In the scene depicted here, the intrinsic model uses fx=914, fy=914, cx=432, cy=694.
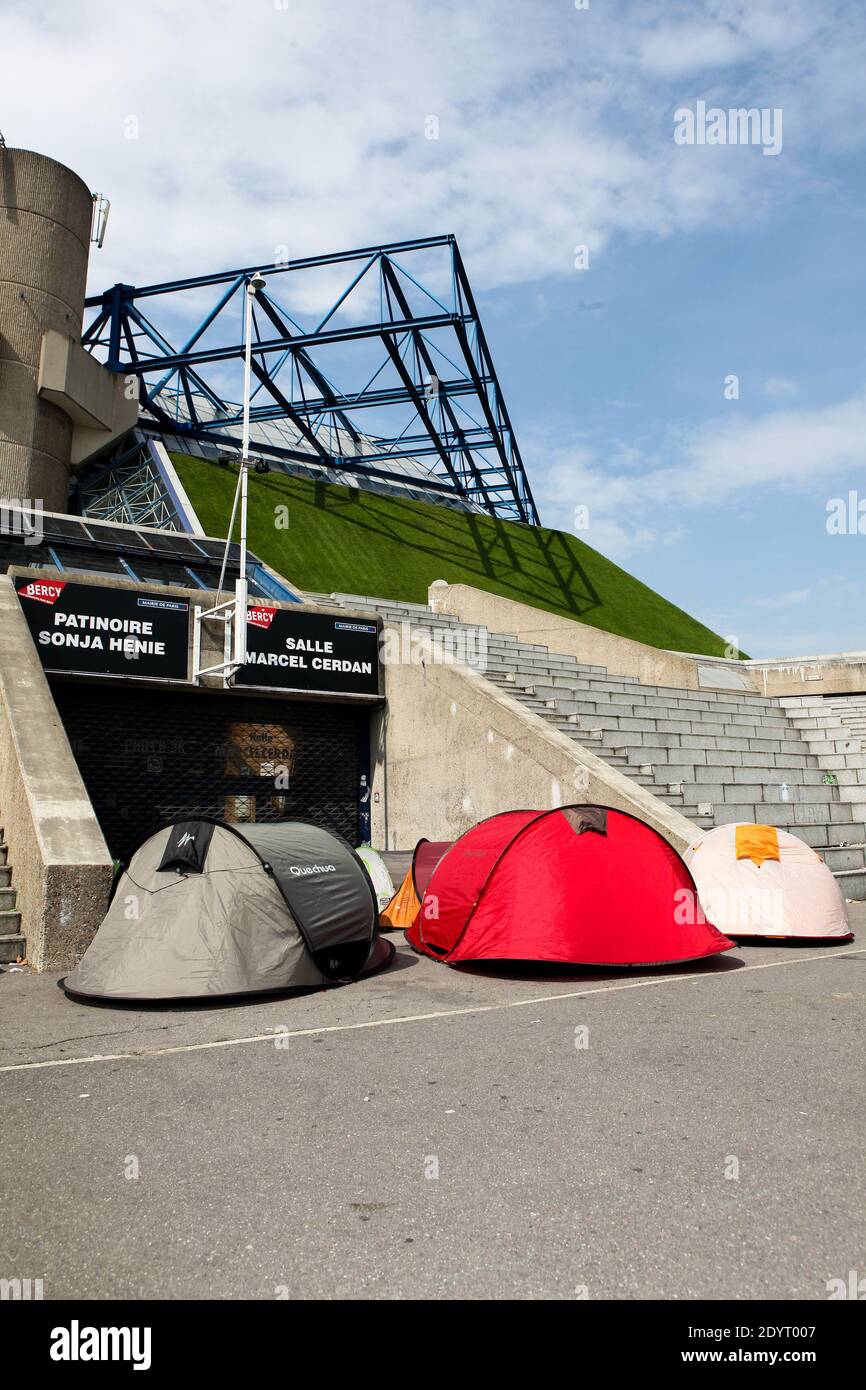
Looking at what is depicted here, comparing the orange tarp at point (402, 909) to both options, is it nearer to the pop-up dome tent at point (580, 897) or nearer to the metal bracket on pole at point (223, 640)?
the pop-up dome tent at point (580, 897)

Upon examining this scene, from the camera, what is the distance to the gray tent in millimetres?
6371

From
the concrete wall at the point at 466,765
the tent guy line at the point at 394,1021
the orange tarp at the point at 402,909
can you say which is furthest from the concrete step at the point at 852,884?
the orange tarp at the point at 402,909

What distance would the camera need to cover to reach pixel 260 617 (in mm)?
16031

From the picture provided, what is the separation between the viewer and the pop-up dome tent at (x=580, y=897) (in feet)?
23.8

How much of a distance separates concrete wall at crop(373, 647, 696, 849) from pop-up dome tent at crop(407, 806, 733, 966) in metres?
3.07

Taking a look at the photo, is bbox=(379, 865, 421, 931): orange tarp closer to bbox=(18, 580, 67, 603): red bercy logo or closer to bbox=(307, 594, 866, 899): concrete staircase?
bbox=(307, 594, 866, 899): concrete staircase

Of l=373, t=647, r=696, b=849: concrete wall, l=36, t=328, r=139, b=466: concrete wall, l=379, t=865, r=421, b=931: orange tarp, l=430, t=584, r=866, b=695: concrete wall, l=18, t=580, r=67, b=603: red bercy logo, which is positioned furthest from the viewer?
l=36, t=328, r=139, b=466: concrete wall

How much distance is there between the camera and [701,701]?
61.9 feet

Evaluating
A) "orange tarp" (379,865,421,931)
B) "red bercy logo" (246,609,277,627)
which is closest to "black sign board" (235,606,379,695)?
"red bercy logo" (246,609,277,627)

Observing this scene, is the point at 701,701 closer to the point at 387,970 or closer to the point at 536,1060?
the point at 387,970

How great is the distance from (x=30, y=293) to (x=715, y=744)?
2475cm

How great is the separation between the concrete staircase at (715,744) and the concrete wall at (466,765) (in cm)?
150
